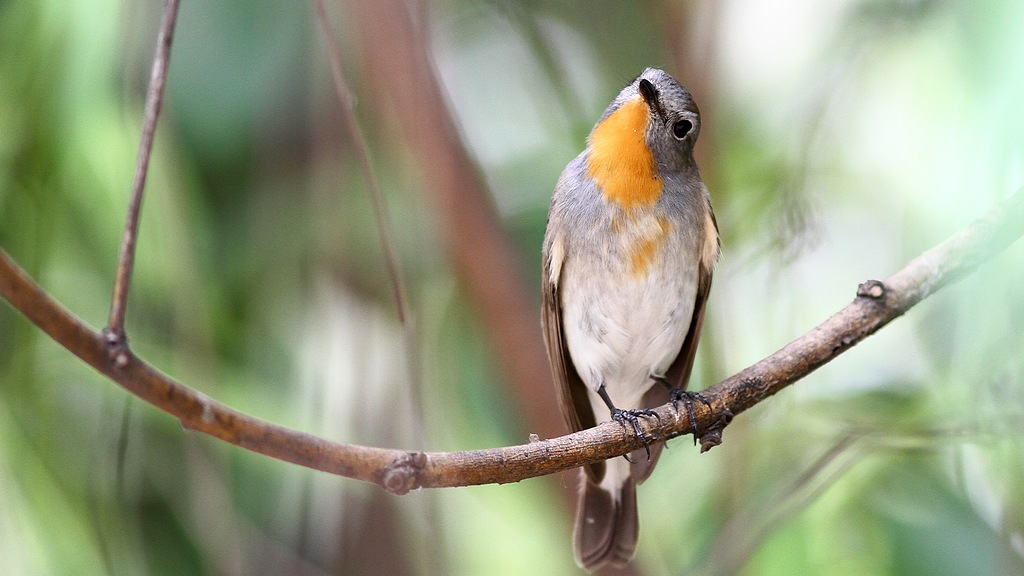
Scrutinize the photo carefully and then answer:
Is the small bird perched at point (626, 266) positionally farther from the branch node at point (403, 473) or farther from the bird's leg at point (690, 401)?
the branch node at point (403, 473)

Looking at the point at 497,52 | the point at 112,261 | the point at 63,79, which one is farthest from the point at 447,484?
the point at 497,52

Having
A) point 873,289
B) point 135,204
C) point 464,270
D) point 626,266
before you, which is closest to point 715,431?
point 873,289

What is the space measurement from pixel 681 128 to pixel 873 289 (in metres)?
0.61

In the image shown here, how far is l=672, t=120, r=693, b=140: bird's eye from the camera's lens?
83.6 inches

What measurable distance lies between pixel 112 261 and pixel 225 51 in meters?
0.63

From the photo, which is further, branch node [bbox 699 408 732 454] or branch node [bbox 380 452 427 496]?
branch node [bbox 699 408 732 454]

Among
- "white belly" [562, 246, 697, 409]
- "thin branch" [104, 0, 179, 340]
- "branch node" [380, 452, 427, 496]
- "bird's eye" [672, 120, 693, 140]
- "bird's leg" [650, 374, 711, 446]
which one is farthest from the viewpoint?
"white belly" [562, 246, 697, 409]

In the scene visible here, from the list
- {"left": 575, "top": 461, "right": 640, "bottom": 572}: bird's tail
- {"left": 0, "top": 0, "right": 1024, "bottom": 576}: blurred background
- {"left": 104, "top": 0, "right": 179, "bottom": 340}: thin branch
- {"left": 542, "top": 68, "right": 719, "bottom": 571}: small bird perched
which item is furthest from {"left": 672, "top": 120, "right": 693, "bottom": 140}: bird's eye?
{"left": 104, "top": 0, "right": 179, "bottom": 340}: thin branch

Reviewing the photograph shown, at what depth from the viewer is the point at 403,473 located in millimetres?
1287

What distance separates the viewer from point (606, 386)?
267cm

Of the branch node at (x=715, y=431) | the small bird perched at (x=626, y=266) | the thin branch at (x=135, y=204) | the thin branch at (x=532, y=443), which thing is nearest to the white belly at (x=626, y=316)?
the small bird perched at (x=626, y=266)

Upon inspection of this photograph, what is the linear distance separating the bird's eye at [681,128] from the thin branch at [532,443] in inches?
22.9

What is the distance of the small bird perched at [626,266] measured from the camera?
2.18m

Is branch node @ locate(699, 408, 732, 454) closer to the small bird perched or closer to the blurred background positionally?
the small bird perched
